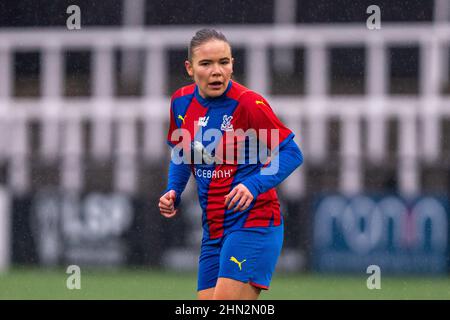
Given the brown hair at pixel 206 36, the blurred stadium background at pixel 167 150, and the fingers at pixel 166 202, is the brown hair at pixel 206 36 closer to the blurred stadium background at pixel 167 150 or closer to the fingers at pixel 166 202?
the fingers at pixel 166 202

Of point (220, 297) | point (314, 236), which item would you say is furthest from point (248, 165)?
point (314, 236)

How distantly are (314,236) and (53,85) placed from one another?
Result: 553cm

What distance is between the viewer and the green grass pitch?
10.2 m

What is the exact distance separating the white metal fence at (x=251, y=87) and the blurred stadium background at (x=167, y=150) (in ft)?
0.09

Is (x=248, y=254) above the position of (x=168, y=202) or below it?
below

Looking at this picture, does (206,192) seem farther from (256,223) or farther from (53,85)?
(53,85)

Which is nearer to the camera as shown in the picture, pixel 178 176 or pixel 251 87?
pixel 178 176

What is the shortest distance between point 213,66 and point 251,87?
33.5 feet

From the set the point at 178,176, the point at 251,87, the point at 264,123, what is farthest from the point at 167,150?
the point at 264,123

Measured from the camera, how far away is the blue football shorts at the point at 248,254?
5.60 meters

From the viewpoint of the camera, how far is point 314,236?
41.2ft

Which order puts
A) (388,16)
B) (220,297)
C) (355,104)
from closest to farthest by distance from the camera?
(220,297) < (355,104) < (388,16)

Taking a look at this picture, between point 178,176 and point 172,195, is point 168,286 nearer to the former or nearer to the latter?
point 178,176

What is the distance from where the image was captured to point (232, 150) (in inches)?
225
